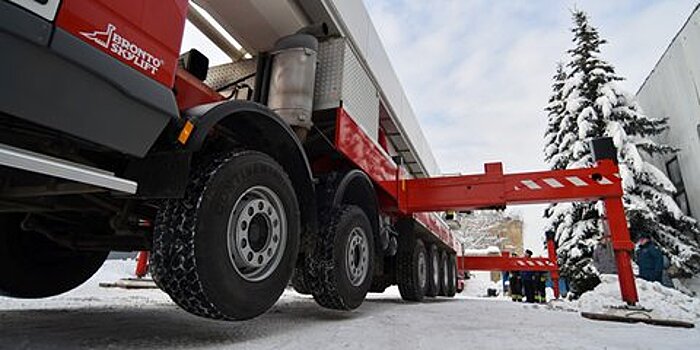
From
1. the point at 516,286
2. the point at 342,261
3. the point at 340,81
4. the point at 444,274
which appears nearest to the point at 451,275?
the point at 444,274

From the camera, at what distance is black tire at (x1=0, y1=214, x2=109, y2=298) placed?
118 inches

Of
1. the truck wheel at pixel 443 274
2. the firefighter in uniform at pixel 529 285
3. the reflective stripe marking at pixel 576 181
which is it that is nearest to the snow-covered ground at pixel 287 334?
the reflective stripe marking at pixel 576 181

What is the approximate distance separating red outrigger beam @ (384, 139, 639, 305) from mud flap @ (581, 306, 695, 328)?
0.75 ft

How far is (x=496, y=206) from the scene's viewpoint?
16.5 feet

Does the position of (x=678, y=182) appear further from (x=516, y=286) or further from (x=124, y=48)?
(x=124, y=48)

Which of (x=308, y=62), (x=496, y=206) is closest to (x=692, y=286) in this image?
(x=496, y=206)

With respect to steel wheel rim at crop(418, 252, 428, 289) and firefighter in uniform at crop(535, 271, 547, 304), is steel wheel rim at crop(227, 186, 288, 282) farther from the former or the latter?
firefighter in uniform at crop(535, 271, 547, 304)

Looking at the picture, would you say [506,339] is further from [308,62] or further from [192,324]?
[308,62]

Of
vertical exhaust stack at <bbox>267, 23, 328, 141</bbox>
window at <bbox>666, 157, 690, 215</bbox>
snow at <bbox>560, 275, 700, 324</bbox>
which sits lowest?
snow at <bbox>560, 275, 700, 324</bbox>

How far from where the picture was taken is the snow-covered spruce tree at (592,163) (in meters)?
10.8

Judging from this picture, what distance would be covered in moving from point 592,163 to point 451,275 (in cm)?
459

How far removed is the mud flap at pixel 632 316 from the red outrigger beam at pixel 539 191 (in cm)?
23

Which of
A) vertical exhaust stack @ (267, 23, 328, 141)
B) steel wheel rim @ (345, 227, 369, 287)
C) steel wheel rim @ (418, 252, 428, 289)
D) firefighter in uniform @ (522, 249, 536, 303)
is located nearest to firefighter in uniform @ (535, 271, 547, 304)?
firefighter in uniform @ (522, 249, 536, 303)

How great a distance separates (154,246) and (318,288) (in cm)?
151
